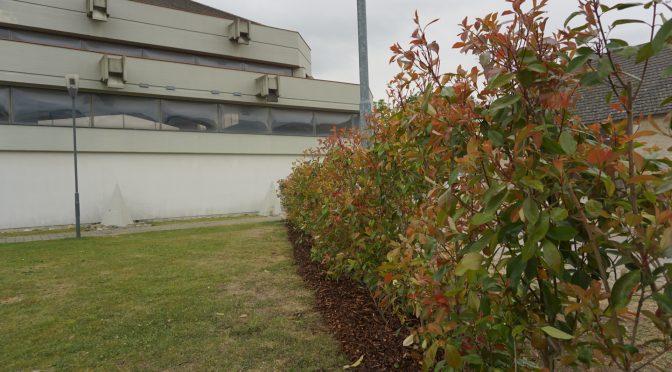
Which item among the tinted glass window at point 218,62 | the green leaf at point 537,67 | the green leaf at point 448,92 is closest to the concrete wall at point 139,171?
the tinted glass window at point 218,62

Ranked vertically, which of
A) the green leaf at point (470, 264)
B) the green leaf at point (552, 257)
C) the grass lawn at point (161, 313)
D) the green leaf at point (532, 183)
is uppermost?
the green leaf at point (532, 183)

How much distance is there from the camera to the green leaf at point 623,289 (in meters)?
1.16

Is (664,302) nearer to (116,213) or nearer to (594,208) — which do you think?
(594,208)

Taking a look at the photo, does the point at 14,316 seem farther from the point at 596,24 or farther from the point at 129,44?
the point at 129,44

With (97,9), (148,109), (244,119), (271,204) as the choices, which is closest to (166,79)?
(148,109)

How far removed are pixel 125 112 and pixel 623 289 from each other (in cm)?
1765

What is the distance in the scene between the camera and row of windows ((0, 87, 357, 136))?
14188mm

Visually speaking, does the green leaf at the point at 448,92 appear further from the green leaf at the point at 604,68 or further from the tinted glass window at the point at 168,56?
the tinted glass window at the point at 168,56

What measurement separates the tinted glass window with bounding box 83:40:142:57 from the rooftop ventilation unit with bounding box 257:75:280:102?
17.4 ft

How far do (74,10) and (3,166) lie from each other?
6691mm

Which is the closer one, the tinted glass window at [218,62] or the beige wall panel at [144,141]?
the beige wall panel at [144,141]

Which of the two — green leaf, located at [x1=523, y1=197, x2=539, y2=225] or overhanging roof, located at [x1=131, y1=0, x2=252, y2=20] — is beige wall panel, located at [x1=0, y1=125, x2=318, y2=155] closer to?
overhanging roof, located at [x1=131, y1=0, x2=252, y2=20]

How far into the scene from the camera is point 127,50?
17.5 m

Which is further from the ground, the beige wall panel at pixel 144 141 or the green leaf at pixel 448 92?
the beige wall panel at pixel 144 141
